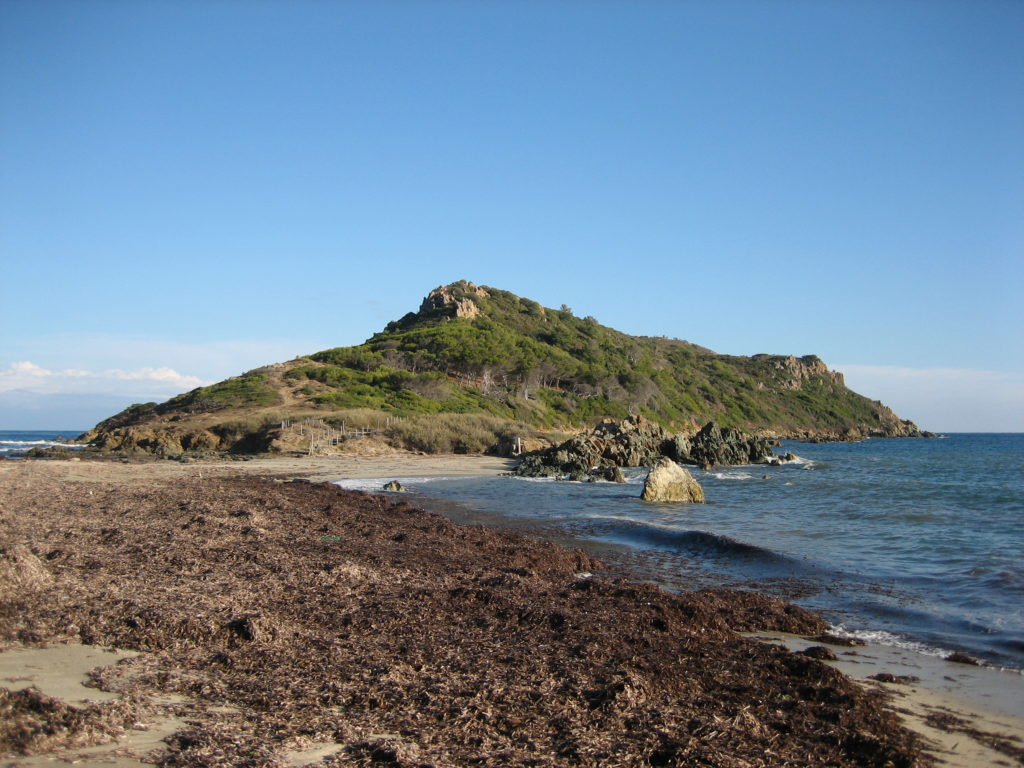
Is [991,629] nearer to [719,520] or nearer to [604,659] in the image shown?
[604,659]

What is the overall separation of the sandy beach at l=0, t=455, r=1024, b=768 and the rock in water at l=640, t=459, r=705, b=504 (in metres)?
12.8

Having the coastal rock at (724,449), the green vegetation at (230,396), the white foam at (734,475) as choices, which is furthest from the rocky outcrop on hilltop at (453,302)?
the white foam at (734,475)

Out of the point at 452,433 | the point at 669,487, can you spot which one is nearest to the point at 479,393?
the point at 452,433

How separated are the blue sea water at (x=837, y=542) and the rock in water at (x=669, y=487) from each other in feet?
2.32

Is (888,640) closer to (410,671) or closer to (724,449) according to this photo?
(410,671)

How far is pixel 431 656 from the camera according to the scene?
640 centimetres

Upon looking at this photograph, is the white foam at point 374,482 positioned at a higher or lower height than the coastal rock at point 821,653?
higher

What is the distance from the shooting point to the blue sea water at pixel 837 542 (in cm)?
930

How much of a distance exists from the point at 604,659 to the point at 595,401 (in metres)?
70.6

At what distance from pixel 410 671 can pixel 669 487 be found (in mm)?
18498

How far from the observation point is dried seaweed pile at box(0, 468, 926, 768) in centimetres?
477

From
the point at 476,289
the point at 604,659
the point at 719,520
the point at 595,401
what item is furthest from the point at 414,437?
the point at 476,289

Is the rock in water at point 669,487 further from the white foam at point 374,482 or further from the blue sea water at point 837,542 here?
the white foam at point 374,482

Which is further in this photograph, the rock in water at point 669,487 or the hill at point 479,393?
the hill at point 479,393
